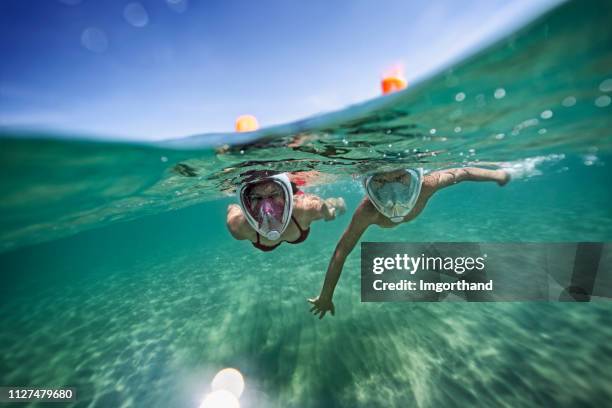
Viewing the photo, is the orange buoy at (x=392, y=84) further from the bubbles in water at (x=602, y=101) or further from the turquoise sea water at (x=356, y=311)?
the bubbles in water at (x=602, y=101)

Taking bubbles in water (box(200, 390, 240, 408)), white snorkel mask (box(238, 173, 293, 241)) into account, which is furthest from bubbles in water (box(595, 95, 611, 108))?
bubbles in water (box(200, 390, 240, 408))

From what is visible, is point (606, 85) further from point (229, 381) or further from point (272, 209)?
point (229, 381)

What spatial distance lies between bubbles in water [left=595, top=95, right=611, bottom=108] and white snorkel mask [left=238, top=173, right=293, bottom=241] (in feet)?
29.6

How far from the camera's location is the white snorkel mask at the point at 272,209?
5.65 metres

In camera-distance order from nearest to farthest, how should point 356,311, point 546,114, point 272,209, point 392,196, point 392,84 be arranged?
point 392,84, point 272,209, point 392,196, point 546,114, point 356,311

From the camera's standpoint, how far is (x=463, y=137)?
27.7 ft

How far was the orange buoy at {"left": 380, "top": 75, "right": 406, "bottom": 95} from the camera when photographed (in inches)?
193

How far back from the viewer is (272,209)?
5.93 meters

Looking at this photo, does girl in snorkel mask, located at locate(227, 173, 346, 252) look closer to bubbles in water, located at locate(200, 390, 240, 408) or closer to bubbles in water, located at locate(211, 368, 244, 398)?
bubbles in water, located at locate(211, 368, 244, 398)

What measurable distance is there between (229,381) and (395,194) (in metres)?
6.05

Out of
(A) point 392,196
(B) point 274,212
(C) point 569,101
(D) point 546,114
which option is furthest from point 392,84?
(D) point 546,114

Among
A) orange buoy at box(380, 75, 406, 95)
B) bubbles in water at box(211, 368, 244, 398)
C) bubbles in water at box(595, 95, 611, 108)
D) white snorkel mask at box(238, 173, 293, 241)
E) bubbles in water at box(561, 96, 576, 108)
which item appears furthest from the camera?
bubbles in water at box(595, 95, 611, 108)

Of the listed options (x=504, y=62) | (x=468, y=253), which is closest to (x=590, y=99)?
(x=504, y=62)

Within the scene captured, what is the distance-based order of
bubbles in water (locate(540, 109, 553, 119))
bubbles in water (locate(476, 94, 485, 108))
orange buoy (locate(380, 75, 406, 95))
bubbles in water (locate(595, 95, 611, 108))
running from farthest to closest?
1. bubbles in water (locate(540, 109, 553, 119))
2. bubbles in water (locate(595, 95, 611, 108))
3. bubbles in water (locate(476, 94, 485, 108))
4. orange buoy (locate(380, 75, 406, 95))
